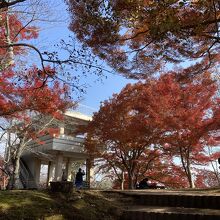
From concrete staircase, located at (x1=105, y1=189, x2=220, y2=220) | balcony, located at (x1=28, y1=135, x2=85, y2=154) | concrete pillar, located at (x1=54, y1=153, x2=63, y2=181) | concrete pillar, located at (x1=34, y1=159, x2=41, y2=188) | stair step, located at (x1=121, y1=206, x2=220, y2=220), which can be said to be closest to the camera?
stair step, located at (x1=121, y1=206, x2=220, y2=220)

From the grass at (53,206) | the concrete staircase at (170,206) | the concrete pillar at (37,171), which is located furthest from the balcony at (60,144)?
the grass at (53,206)

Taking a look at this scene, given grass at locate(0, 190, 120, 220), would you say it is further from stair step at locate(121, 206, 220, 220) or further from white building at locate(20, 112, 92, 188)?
white building at locate(20, 112, 92, 188)

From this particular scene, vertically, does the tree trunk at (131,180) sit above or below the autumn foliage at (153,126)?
below

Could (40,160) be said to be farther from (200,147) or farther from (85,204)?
(85,204)

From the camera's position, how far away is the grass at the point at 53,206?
584cm

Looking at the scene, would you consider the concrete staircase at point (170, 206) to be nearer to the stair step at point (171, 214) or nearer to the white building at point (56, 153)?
the stair step at point (171, 214)

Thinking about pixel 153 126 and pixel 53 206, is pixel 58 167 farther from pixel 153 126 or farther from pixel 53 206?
pixel 53 206

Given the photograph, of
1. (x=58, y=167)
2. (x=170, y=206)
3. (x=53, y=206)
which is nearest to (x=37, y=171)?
(x=58, y=167)

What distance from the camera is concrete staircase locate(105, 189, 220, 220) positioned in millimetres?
6270

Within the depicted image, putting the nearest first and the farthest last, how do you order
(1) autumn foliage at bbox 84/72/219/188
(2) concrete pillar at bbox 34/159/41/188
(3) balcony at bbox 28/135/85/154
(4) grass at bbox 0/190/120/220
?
1. (4) grass at bbox 0/190/120/220
2. (1) autumn foliage at bbox 84/72/219/188
3. (3) balcony at bbox 28/135/85/154
4. (2) concrete pillar at bbox 34/159/41/188

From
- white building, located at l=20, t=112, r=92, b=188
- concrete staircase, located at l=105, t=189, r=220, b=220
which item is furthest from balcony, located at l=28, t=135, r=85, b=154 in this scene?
concrete staircase, located at l=105, t=189, r=220, b=220

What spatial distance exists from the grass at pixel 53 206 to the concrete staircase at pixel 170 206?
545 mm

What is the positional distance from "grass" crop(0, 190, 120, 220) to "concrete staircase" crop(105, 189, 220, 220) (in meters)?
0.55

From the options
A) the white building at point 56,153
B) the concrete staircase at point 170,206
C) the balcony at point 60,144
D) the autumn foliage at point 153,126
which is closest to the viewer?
the concrete staircase at point 170,206
